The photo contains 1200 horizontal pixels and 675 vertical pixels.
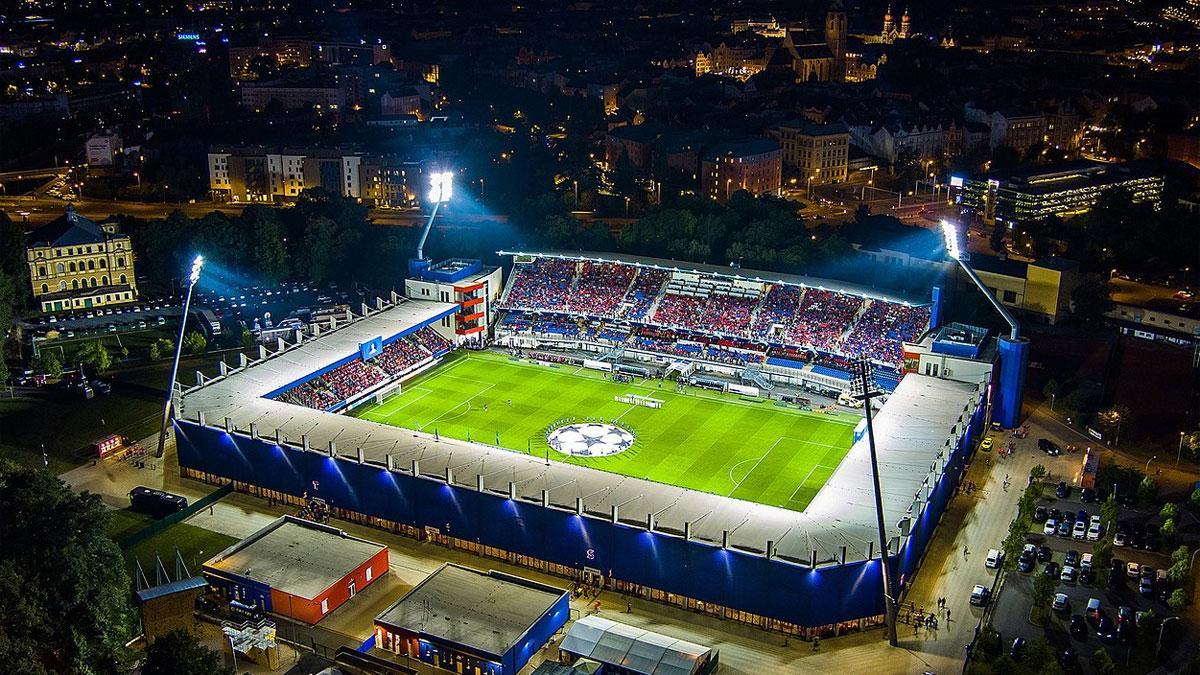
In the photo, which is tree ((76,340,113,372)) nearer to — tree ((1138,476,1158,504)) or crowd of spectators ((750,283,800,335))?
crowd of spectators ((750,283,800,335))

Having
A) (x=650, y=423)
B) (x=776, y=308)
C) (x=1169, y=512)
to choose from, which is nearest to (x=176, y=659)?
(x=650, y=423)

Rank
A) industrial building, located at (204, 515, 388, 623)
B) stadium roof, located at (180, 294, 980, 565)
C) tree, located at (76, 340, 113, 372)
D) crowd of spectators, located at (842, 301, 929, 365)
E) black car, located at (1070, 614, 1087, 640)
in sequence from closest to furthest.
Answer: black car, located at (1070, 614, 1087, 640) < industrial building, located at (204, 515, 388, 623) < stadium roof, located at (180, 294, 980, 565) < crowd of spectators, located at (842, 301, 929, 365) < tree, located at (76, 340, 113, 372)

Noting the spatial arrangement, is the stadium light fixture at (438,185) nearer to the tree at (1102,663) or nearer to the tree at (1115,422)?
the tree at (1115,422)

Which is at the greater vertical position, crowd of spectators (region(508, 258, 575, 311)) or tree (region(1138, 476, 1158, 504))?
crowd of spectators (region(508, 258, 575, 311))

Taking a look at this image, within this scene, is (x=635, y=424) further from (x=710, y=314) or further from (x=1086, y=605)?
(x=1086, y=605)

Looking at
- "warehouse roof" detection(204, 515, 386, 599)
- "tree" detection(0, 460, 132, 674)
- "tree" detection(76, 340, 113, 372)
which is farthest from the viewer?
"tree" detection(76, 340, 113, 372)

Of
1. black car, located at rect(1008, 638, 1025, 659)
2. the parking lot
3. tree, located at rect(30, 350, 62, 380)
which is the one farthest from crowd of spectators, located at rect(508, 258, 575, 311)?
black car, located at rect(1008, 638, 1025, 659)

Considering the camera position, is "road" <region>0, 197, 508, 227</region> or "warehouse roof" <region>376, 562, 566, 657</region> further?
"road" <region>0, 197, 508, 227</region>
